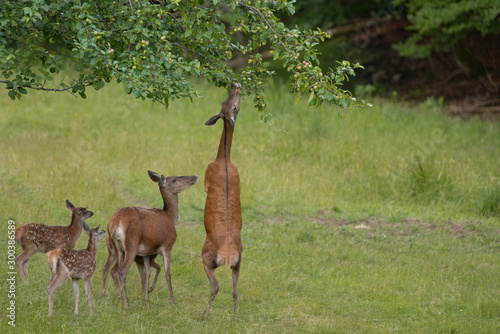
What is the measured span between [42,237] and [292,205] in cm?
526

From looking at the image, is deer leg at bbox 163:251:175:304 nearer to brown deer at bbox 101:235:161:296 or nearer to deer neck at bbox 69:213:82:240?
brown deer at bbox 101:235:161:296

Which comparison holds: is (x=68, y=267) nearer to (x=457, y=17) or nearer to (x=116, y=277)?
(x=116, y=277)

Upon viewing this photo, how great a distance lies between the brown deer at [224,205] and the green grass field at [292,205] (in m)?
0.69

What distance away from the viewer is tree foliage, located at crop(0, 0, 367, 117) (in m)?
6.33

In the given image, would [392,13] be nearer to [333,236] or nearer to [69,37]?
[333,236]

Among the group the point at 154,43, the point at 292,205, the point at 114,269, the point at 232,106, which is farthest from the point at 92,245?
the point at 292,205

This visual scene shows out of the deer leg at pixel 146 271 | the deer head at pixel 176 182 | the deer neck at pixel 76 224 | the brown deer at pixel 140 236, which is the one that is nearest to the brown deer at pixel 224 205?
the brown deer at pixel 140 236

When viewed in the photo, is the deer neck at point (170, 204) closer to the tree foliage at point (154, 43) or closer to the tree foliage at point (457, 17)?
the tree foliage at point (154, 43)

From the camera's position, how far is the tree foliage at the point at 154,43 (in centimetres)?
633

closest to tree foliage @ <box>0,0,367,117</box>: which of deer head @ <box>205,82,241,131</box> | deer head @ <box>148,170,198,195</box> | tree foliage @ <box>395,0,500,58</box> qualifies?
Answer: deer head @ <box>205,82,241,131</box>

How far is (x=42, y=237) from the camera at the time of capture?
24.8 feet

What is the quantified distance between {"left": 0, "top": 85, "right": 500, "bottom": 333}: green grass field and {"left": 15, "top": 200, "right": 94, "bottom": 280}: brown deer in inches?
12.1

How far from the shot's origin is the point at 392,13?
22094 millimetres

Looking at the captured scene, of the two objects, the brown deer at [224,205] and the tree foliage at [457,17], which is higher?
the tree foliage at [457,17]
